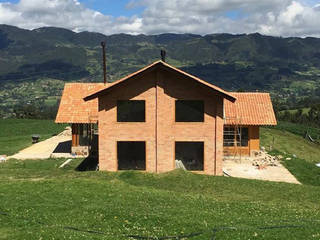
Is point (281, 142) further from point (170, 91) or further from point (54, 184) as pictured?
point (54, 184)

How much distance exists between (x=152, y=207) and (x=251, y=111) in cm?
2572

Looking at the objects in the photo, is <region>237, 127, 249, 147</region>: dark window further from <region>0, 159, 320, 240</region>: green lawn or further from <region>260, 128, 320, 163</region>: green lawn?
<region>0, 159, 320, 240</region>: green lawn

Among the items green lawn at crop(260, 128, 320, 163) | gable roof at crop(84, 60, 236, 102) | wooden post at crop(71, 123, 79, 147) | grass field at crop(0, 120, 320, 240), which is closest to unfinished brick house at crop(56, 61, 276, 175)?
gable roof at crop(84, 60, 236, 102)

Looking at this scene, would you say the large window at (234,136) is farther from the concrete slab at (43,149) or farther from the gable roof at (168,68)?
the concrete slab at (43,149)

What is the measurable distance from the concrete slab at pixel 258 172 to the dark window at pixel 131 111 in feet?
32.5

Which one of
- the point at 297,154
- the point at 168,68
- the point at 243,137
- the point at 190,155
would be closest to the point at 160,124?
the point at 190,155

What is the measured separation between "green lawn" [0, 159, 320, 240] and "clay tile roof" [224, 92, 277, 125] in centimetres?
1348

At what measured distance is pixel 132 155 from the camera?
104ft

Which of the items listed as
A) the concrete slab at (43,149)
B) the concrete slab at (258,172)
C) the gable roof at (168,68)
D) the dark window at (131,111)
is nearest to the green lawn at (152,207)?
the concrete slab at (258,172)

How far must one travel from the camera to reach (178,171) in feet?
94.4

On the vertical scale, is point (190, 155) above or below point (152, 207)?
above

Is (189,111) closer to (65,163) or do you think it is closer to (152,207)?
(152,207)

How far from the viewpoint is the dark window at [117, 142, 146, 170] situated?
31562 millimetres

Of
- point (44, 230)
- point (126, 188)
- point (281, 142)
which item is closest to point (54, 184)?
point (126, 188)
